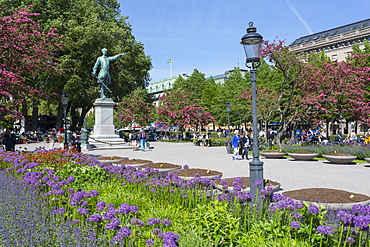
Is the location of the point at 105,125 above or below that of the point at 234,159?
above

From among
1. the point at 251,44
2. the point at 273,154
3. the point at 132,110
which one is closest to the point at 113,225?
the point at 251,44

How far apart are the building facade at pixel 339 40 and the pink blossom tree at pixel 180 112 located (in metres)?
31.7

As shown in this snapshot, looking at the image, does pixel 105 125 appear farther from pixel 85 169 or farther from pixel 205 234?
pixel 205 234

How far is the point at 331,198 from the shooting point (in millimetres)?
6652

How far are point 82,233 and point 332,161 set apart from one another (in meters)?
14.2

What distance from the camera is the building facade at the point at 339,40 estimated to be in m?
65.3

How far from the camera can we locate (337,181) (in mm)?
10523

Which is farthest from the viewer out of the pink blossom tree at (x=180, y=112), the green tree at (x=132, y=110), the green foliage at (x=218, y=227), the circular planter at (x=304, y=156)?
the pink blossom tree at (x=180, y=112)

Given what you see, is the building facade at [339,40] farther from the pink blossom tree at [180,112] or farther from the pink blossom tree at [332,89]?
the pink blossom tree at [332,89]

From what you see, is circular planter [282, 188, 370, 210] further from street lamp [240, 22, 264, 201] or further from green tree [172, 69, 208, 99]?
green tree [172, 69, 208, 99]

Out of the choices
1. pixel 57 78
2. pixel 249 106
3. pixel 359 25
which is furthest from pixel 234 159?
pixel 359 25

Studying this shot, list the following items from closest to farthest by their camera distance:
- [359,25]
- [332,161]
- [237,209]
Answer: [237,209] → [332,161] → [359,25]

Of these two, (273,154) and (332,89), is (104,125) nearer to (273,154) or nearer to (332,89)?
(273,154)

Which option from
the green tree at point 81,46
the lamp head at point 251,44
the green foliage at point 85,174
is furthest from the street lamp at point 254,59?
the green tree at point 81,46
